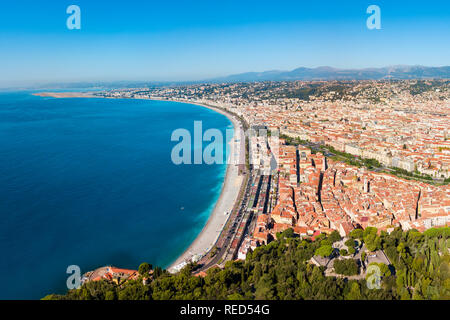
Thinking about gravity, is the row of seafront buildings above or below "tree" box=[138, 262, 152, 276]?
above

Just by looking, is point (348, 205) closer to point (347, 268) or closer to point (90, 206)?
point (347, 268)

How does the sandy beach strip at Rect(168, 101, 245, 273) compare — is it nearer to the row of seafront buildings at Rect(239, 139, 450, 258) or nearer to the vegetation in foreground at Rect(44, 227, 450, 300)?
the vegetation in foreground at Rect(44, 227, 450, 300)

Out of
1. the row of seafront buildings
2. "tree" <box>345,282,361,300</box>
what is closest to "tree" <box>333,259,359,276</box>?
"tree" <box>345,282,361,300</box>

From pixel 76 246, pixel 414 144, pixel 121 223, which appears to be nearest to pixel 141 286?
pixel 76 246

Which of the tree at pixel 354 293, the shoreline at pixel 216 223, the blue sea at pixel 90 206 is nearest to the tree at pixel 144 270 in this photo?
the shoreline at pixel 216 223

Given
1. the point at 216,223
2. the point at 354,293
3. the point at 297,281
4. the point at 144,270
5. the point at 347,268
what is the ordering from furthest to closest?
the point at 216,223 < the point at 144,270 < the point at 347,268 < the point at 297,281 < the point at 354,293

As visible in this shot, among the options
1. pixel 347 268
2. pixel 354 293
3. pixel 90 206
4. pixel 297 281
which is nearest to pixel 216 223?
pixel 297 281
